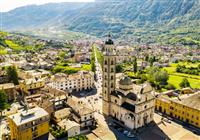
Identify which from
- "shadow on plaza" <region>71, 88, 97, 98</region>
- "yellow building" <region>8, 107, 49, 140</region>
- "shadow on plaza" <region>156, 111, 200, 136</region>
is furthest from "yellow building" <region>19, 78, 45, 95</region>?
"shadow on plaza" <region>156, 111, 200, 136</region>

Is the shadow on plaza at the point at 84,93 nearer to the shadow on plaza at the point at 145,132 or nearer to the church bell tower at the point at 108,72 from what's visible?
the church bell tower at the point at 108,72

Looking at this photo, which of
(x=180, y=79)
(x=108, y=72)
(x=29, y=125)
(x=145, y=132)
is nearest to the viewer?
(x=29, y=125)

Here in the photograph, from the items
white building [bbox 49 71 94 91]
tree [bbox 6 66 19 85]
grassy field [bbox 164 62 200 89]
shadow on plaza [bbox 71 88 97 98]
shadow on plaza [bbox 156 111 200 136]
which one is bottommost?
shadow on plaza [bbox 156 111 200 136]

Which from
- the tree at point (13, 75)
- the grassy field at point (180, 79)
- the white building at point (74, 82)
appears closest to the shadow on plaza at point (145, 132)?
the white building at point (74, 82)

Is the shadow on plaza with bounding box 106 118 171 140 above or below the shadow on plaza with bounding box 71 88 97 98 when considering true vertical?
below

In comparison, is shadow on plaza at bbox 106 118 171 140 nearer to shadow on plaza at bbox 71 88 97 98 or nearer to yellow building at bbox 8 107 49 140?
yellow building at bbox 8 107 49 140

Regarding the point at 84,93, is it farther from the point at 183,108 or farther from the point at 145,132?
the point at 183,108

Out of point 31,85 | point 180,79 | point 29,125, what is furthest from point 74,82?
point 180,79

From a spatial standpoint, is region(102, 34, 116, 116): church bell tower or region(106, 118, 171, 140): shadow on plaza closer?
region(106, 118, 171, 140): shadow on plaza
